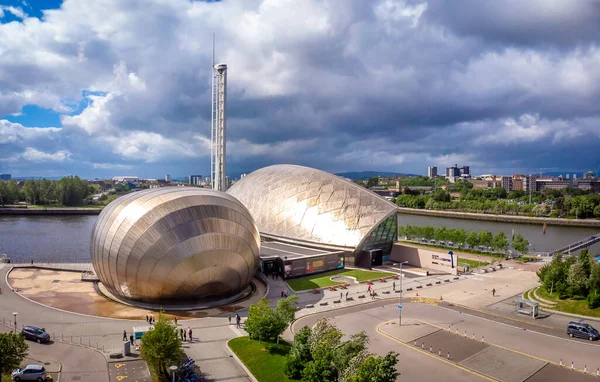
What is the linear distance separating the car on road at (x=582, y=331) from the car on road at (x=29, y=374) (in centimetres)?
3533

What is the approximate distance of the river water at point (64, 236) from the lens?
62.7 meters

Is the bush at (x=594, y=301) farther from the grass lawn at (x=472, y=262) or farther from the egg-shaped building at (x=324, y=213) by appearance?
the egg-shaped building at (x=324, y=213)

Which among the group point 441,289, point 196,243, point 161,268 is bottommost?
point 441,289

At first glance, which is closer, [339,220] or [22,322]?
[22,322]

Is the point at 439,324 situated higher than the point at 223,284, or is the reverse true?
the point at 223,284


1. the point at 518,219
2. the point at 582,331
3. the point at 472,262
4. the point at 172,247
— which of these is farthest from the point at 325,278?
the point at 518,219

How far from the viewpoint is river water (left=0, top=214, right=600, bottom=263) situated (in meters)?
62.7

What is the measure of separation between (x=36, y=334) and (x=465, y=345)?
1155 inches

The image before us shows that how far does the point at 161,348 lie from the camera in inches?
819

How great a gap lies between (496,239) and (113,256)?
190 ft

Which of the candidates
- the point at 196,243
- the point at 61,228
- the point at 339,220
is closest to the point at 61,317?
the point at 196,243

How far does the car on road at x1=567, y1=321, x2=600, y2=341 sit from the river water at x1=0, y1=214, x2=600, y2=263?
4914 centimetres

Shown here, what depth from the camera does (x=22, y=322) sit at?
30250 mm

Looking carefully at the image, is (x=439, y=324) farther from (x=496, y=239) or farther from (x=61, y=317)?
(x=496, y=239)
